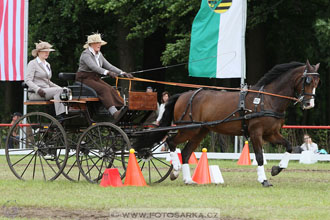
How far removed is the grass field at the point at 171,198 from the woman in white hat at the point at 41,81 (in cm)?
153

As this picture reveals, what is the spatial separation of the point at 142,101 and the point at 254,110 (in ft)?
6.30

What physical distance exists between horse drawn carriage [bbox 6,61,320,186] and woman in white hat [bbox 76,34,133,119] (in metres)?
0.15

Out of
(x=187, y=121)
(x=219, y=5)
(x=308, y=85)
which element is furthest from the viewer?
(x=219, y=5)

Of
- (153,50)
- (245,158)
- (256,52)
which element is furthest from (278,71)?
(153,50)

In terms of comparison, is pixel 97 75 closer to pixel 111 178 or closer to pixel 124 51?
pixel 111 178

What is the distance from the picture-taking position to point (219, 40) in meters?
18.5

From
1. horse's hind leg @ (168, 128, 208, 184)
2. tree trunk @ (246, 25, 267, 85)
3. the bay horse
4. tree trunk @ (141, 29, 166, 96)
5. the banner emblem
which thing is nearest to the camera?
the bay horse

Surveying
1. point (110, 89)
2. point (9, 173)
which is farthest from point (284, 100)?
point (9, 173)

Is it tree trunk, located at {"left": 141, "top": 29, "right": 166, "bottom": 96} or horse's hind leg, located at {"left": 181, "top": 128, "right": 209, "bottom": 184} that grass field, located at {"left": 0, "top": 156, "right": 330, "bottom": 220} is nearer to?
horse's hind leg, located at {"left": 181, "top": 128, "right": 209, "bottom": 184}

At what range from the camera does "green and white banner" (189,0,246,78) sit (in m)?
18.4

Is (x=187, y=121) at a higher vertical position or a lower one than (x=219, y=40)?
lower

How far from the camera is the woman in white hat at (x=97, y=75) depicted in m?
12.5

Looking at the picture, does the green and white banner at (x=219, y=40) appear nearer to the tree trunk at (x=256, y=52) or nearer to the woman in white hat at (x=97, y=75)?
the woman in white hat at (x=97, y=75)

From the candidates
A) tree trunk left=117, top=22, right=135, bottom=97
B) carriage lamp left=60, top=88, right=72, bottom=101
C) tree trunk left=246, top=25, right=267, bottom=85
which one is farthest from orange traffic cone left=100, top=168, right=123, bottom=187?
tree trunk left=117, top=22, right=135, bottom=97
